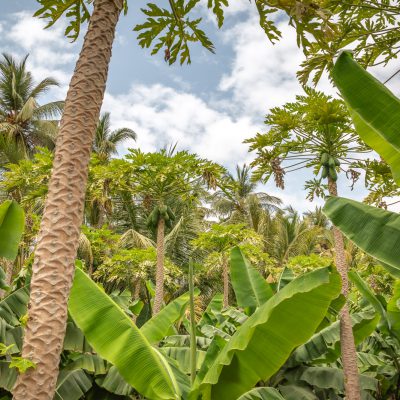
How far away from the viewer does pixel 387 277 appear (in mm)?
14789

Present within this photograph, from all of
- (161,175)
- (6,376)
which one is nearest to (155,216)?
(161,175)

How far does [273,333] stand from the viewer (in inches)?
155

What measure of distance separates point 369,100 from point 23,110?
23.8 metres

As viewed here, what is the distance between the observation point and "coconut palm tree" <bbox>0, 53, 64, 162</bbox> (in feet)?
77.4

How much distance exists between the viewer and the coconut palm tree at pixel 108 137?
2694 cm

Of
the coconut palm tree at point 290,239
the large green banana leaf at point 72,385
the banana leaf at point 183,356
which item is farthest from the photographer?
the coconut palm tree at point 290,239

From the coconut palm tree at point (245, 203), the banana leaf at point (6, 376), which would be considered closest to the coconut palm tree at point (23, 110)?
the coconut palm tree at point (245, 203)

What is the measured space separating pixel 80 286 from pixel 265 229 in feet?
82.9

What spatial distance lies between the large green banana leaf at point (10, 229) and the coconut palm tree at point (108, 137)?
70.1ft

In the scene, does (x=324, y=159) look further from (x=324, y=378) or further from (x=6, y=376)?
(x=6, y=376)

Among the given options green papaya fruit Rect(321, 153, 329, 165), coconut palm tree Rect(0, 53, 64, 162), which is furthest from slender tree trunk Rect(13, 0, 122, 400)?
coconut palm tree Rect(0, 53, 64, 162)

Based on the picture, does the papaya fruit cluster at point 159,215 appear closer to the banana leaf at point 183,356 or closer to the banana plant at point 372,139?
the banana leaf at point 183,356

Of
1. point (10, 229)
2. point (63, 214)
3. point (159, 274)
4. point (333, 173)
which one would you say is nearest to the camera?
point (63, 214)

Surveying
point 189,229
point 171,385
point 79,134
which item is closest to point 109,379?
point 171,385
